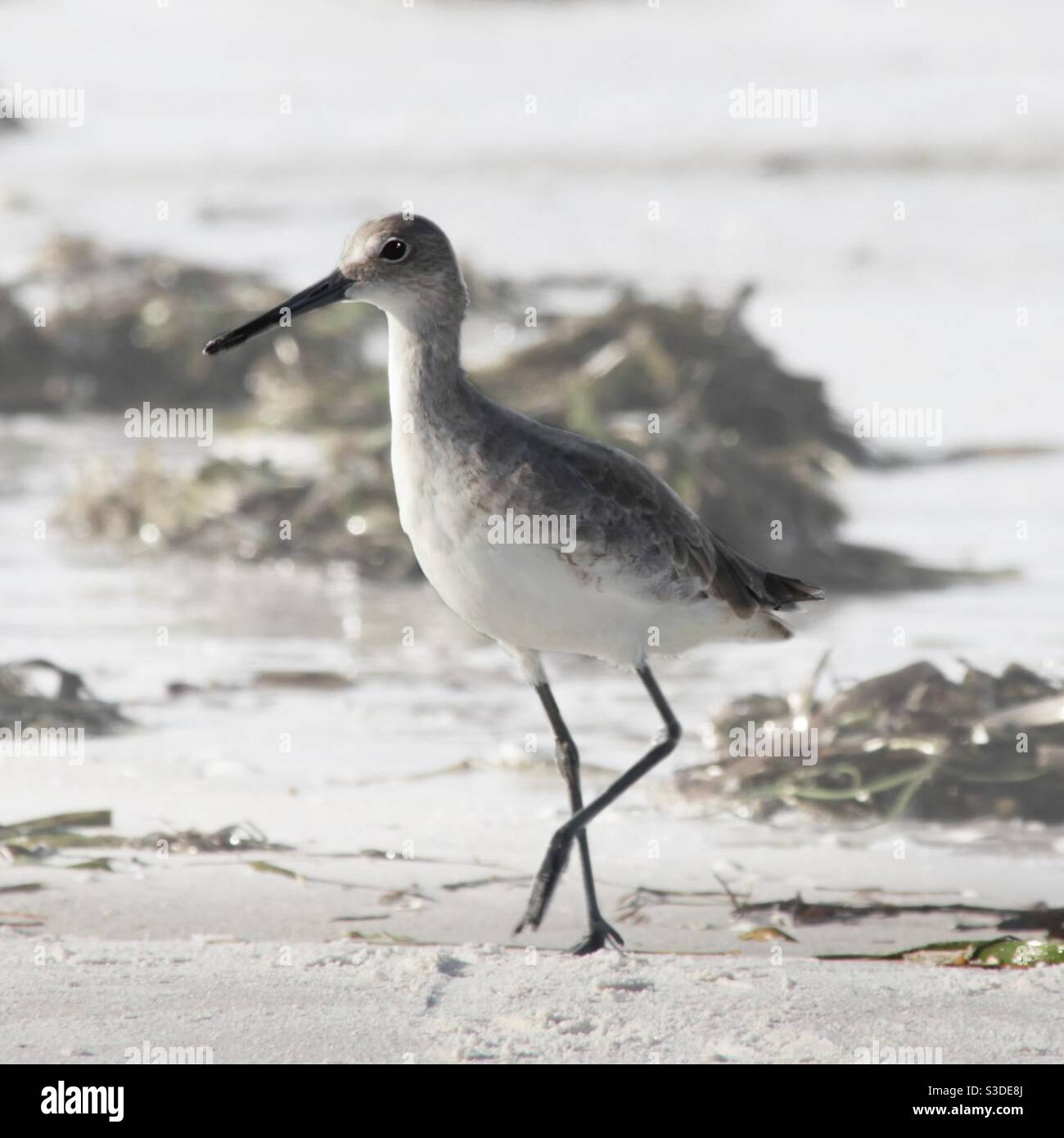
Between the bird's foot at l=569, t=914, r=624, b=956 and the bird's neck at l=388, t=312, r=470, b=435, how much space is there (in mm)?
940

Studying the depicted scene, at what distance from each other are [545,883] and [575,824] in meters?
0.15

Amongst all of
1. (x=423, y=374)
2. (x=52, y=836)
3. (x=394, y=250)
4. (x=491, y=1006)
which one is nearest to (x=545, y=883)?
(x=491, y=1006)

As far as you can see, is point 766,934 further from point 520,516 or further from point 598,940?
point 520,516

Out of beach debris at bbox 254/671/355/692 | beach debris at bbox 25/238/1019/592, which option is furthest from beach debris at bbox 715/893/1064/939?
beach debris at bbox 25/238/1019/592

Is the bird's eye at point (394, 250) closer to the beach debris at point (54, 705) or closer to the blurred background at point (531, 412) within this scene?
the blurred background at point (531, 412)

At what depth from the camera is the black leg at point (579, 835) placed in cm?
345

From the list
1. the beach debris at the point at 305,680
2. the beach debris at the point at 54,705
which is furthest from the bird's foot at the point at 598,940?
the beach debris at the point at 305,680

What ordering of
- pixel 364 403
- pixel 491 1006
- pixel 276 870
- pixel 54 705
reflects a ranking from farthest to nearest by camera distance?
pixel 364 403, pixel 54 705, pixel 276 870, pixel 491 1006

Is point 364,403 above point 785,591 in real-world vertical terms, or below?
above

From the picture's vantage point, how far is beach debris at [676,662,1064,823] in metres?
4.29

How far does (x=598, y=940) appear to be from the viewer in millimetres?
3447

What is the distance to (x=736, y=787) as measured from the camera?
4355 millimetres

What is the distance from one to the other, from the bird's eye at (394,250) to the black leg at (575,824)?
0.89 m
